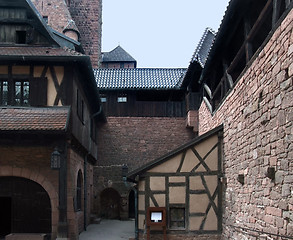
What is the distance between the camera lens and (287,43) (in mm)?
6035

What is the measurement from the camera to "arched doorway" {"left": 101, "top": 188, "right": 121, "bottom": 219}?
20328mm

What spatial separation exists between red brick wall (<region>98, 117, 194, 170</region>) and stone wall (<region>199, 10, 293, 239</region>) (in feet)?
30.7

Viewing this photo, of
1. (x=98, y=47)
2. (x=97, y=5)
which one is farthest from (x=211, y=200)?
(x=97, y=5)

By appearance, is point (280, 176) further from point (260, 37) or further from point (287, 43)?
point (260, 37)

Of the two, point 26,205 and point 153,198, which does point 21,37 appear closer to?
point 26,205

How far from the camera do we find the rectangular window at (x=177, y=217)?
38.1 feet

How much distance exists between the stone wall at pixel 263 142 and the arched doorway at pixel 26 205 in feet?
21.7

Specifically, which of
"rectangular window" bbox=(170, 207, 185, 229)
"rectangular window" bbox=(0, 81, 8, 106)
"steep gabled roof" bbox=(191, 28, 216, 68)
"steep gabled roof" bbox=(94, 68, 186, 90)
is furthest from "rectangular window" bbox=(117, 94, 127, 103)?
"rectangular window" bbox=(170, 207, 185, 229)

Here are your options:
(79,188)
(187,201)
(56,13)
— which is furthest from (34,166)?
(56,13)

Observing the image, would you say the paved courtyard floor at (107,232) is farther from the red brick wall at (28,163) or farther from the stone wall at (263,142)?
the stone wall at (263,142)

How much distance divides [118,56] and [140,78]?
44.4 feet

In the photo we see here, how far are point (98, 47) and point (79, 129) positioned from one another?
50.5 feet

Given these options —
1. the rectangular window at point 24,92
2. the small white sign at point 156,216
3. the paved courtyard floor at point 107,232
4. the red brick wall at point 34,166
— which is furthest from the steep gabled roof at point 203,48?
the paved courtyard floor at point 107,232

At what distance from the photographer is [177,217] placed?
459 inches
